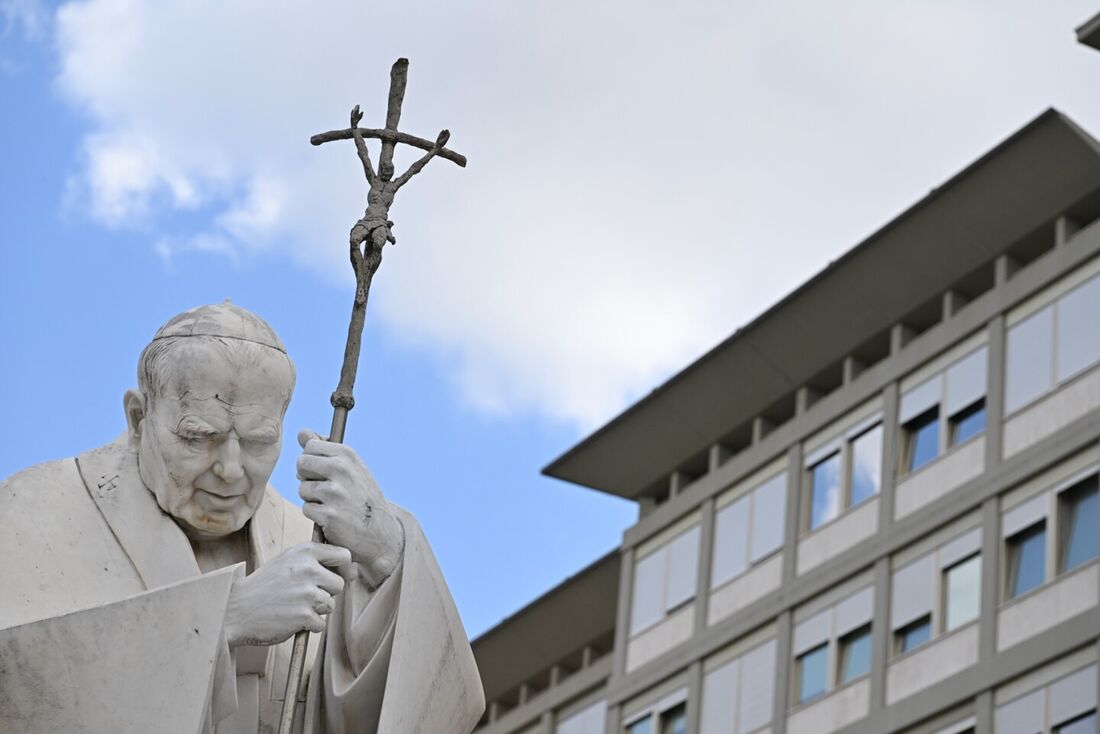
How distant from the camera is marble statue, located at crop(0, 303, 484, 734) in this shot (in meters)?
6.89

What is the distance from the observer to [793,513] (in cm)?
5384

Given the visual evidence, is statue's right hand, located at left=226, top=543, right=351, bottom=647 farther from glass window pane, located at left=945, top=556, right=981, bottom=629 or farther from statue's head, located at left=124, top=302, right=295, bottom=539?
glass window pane, located at left=945, top=556, right=981, bottom=629

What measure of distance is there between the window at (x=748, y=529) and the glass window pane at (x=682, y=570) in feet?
2.27

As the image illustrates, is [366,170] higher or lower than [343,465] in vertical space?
higher

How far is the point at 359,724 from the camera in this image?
720 centimetres

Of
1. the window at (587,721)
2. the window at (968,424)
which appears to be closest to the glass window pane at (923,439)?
the window at (968,424)

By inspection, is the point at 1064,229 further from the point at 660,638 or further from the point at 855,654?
the point at 660,638

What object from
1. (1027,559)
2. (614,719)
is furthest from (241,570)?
(614,719)

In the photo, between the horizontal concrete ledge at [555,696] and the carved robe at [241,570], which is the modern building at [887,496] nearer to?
the horizontal concrete ledge at [555,696]

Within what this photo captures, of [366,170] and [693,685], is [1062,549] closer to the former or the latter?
[693,685]

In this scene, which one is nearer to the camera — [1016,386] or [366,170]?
[366,170]

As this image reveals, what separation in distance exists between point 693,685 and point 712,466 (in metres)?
4.70

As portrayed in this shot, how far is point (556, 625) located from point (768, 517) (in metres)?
8.52

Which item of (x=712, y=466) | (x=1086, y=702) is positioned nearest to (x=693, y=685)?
(x=712, y=466)
